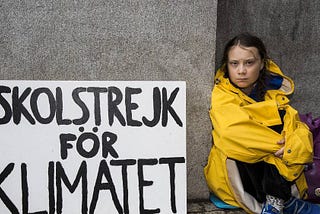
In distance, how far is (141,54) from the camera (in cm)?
225

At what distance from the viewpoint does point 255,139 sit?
209cm

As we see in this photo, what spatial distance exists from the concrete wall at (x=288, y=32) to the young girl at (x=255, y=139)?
0.56 meters

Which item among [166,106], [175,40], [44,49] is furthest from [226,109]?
[44,49]

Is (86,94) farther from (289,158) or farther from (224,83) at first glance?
(289,158)

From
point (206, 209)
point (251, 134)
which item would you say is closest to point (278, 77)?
point (251, 134)

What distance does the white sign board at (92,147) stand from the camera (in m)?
1.94

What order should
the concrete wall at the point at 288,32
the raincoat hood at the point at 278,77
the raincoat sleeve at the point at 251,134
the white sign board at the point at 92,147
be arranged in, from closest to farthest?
the white sign board at the point at 92,147 → the raincoat sleeve at the point at 251,134 → the raincoat hood at the point at 278,77 → the concrete wall at the point at 288,32

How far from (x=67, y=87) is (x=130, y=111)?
1.18ft

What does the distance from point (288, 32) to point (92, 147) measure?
196cm

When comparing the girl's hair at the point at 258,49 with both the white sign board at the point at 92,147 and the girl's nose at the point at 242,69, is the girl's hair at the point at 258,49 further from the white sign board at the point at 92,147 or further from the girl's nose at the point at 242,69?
the white sign board at the point at 92,147

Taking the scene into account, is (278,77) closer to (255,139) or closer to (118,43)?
(255,139)

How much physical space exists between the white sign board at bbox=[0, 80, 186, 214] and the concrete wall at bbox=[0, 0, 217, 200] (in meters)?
0.22

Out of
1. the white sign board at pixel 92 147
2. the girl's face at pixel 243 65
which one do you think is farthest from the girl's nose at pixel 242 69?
the white sign board at pixel 92 147

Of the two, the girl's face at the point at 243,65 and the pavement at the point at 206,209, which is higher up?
the girl's face at the point at 243,65
